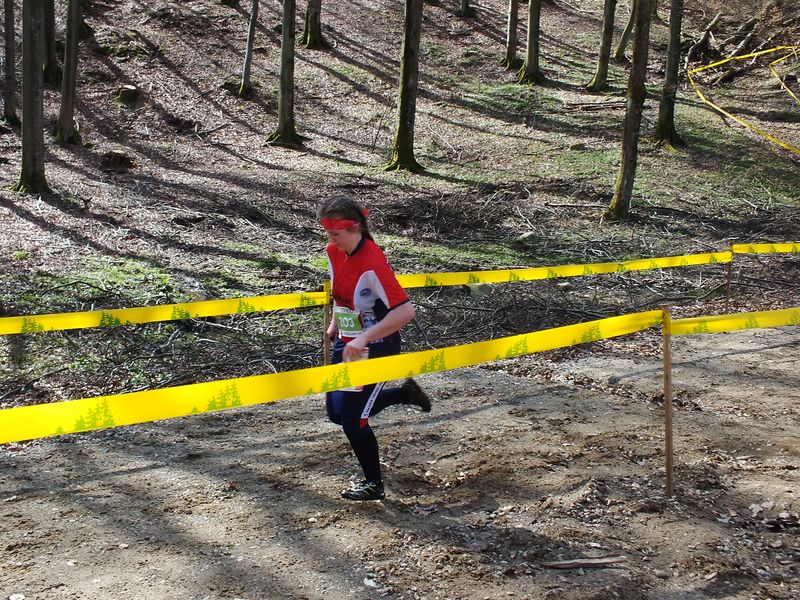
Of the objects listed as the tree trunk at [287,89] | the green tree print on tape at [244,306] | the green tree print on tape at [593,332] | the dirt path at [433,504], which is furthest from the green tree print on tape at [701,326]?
the tree trunk at [287,89]

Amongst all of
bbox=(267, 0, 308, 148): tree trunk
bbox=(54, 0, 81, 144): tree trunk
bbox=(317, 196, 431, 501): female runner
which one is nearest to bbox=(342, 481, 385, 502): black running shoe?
bbox=(317, 196, 431, 501): female runner

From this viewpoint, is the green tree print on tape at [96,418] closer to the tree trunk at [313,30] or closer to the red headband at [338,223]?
the red headband at [338,223]

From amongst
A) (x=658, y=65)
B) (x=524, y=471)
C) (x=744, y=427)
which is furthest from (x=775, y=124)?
(x=524, y=471)

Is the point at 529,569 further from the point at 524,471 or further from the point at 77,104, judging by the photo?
the point at 77,104

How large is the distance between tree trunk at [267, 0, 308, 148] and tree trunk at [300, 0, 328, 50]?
6938mm

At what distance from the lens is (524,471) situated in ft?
16.3

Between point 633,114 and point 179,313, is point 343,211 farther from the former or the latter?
point 633,114

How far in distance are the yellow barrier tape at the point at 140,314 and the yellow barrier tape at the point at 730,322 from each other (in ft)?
9.92

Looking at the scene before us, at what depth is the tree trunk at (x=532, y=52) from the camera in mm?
21078

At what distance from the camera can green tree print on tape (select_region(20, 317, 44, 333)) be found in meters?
5.67

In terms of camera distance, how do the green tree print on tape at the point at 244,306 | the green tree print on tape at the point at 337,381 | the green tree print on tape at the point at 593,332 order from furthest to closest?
the green tree print on tape at the point at 244,306, the green tree print on tape at the point at 593,332, the green tree print on tape at the point at 337,381

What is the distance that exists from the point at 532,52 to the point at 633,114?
385 inches

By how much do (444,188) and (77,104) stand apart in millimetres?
11287

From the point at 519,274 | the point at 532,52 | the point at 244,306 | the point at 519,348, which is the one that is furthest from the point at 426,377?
the point at 532,52
